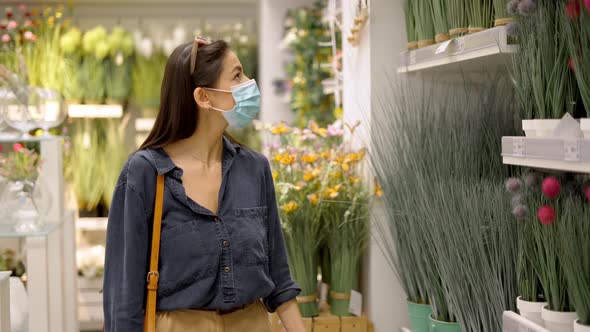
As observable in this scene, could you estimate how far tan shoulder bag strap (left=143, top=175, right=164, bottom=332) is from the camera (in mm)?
1856

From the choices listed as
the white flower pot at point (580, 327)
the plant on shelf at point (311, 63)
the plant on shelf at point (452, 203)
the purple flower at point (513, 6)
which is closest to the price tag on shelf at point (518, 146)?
the plant on shelf at point (452, 203)

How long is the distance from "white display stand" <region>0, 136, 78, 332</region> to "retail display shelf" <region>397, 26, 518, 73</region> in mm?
1526

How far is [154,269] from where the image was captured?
1.88 m

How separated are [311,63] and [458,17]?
9.17 ft

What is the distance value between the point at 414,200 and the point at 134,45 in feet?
11.9

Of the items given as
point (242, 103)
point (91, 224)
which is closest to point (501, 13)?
point (242, 103)

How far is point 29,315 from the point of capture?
296 centimetres

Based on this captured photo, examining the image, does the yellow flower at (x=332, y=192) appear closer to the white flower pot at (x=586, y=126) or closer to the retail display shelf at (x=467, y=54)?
the retail display shelf at (x=467, y=54)

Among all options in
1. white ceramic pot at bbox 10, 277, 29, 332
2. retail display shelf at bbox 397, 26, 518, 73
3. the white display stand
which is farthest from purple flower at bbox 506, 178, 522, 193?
white ceramic pot at bbox 10, 277, 29, 332

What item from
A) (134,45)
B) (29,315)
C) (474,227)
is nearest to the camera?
(474,227)

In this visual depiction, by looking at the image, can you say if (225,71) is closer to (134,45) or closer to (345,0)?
(345,0)

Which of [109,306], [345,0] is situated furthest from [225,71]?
[345,0]

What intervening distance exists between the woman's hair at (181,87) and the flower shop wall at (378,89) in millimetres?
1075

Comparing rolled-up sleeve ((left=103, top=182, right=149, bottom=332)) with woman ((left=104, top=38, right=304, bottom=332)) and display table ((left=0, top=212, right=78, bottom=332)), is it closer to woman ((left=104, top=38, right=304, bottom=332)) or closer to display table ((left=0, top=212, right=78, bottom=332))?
woman ((left=104, top=38, right=304, bottom=332))
